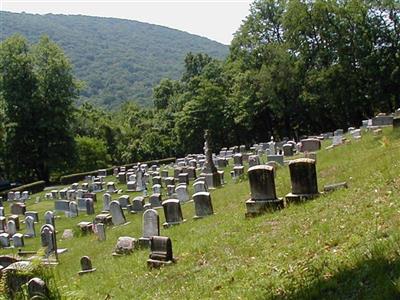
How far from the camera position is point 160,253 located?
10.1 meters

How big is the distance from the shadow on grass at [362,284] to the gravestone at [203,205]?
906 centimetres

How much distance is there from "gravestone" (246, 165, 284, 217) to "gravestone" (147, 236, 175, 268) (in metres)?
2.33

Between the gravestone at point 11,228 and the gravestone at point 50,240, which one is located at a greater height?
the gravestone at point 50,240

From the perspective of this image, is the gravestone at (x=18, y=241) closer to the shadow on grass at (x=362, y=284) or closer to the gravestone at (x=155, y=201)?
the gravestone at (x=155, y=201)

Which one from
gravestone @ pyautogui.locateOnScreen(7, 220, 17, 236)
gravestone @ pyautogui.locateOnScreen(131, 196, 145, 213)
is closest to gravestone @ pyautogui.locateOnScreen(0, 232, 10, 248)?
gravestone @ pyautogui.locateOnScreen(7, 220, 17, 236)

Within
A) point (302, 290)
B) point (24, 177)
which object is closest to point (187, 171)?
point (302, 290)

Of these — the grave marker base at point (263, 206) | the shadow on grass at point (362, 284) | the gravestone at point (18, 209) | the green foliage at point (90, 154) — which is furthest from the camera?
the green foliage at point (90, 154)

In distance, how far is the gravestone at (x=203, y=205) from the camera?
49.8ft

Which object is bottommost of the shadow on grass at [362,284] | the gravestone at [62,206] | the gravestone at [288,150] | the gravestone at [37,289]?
the gravestone at [62,206]

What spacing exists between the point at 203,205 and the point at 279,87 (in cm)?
3456

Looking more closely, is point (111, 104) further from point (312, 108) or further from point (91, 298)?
point (91, 298)

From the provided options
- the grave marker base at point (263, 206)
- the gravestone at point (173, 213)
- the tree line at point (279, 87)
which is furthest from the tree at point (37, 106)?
the grave marker base at point (263, 206)

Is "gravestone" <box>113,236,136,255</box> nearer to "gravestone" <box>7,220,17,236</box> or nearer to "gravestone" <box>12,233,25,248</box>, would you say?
"gravestone" <box>12,233,25,248</box>

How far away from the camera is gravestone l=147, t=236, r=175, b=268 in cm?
994
